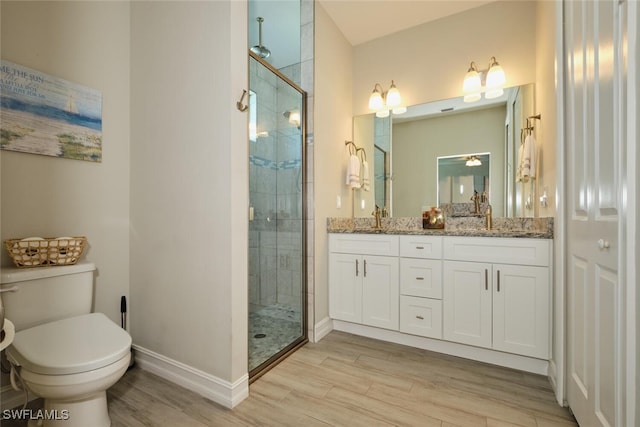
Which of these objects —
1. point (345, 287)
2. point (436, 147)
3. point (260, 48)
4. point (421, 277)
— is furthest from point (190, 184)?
point (436, 147)

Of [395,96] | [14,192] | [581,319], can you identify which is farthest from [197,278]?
[395,96]

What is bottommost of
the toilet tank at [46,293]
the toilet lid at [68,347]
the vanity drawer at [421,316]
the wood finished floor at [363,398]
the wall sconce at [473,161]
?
the wood finished floor at [363,398]

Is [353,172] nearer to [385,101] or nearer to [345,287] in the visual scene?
[385,101]

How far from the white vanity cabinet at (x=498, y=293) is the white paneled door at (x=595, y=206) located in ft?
0.90

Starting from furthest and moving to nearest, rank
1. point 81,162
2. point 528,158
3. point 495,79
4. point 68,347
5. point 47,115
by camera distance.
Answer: point 495,79, point 528,158, point 81,162, point 47,115, point 68,347

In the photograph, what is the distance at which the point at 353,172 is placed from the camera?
2713 mm

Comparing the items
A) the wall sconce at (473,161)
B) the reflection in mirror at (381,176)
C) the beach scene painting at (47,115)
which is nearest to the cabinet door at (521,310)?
the wall sconce at (473,161)

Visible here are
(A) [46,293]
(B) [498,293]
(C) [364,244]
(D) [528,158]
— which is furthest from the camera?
(C) [364,244]

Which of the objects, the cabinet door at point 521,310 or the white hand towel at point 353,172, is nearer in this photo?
the cabinet door at point 521,310

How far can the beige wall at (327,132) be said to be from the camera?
92.7 inches

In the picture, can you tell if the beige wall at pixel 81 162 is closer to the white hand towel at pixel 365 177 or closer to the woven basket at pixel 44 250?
the woven basket at pixel 44 250

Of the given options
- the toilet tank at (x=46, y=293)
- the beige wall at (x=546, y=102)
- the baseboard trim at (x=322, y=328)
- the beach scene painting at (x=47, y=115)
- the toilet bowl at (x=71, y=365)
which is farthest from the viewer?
the baseboard trim at (x=322, y=328)

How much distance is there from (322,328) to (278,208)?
3.53 ft

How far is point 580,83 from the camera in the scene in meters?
1.28
